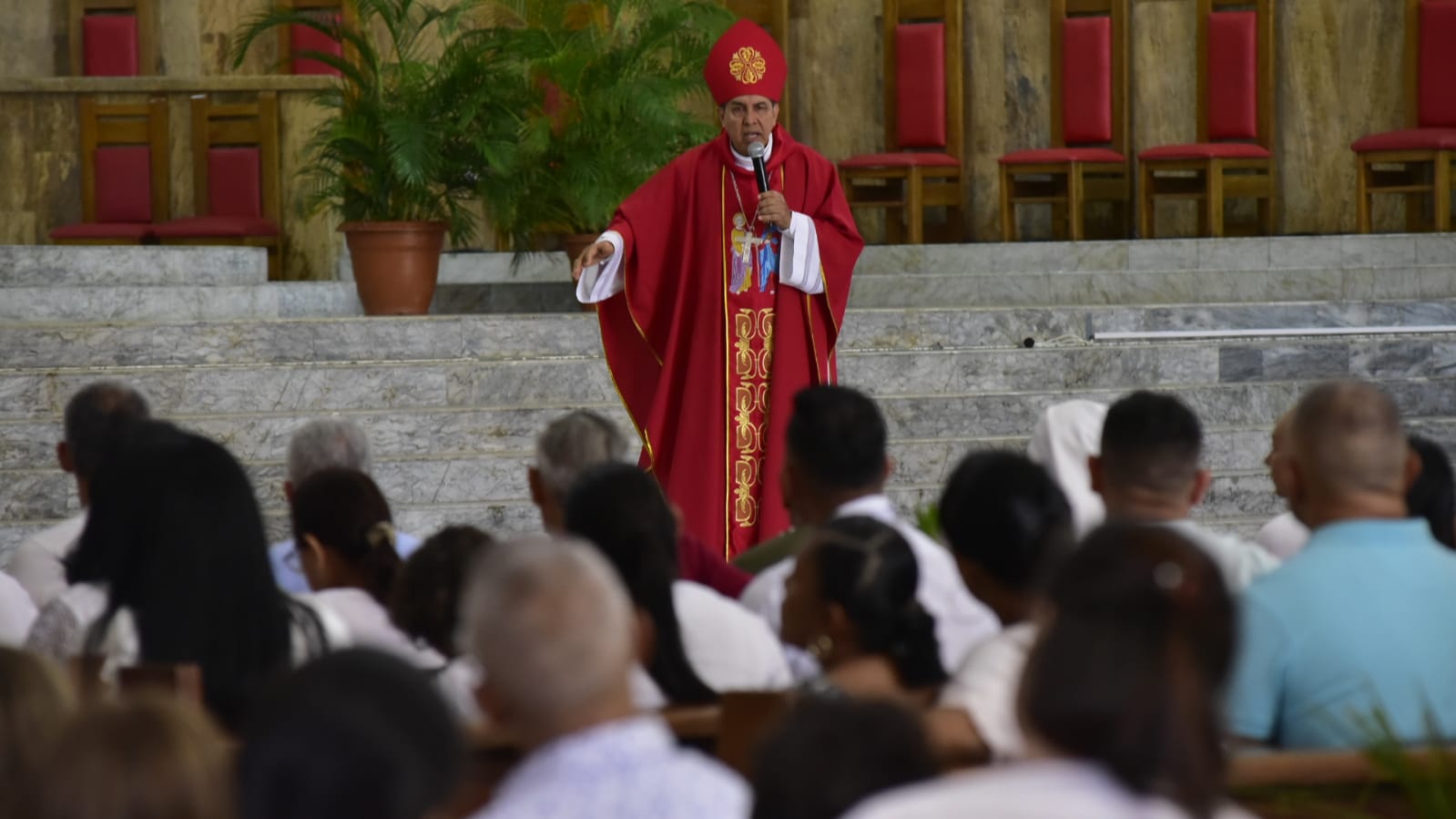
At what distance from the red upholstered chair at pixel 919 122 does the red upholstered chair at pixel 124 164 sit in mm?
3410

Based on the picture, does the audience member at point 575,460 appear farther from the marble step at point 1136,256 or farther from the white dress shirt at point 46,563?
the marble step at point 1136,256

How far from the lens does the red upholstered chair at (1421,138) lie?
8945 mm

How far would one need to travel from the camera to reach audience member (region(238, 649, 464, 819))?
1350 millimetres

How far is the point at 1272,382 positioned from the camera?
23.8ft

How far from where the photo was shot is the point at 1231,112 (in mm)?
9805

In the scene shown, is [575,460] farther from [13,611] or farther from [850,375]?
[850,375]

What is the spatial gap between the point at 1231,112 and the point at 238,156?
195 inches

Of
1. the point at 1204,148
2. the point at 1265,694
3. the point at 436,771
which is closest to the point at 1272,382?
the point at 1204,148

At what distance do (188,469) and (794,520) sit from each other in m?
1.23

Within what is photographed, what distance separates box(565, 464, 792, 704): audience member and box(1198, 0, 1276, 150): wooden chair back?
7.79m

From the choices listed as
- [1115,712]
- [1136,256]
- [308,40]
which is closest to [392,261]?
[308,40]

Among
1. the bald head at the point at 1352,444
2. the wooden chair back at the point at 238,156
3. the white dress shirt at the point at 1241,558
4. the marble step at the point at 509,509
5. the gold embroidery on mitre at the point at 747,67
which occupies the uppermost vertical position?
the wooden chair back at the point at 238,156

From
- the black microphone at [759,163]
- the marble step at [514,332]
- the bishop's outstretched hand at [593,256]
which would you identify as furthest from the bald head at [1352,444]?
the marble step at [514,332]

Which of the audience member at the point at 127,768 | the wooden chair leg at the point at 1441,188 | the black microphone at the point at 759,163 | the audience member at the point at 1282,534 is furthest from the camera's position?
the wooden chair leg at the point at 1441,188
